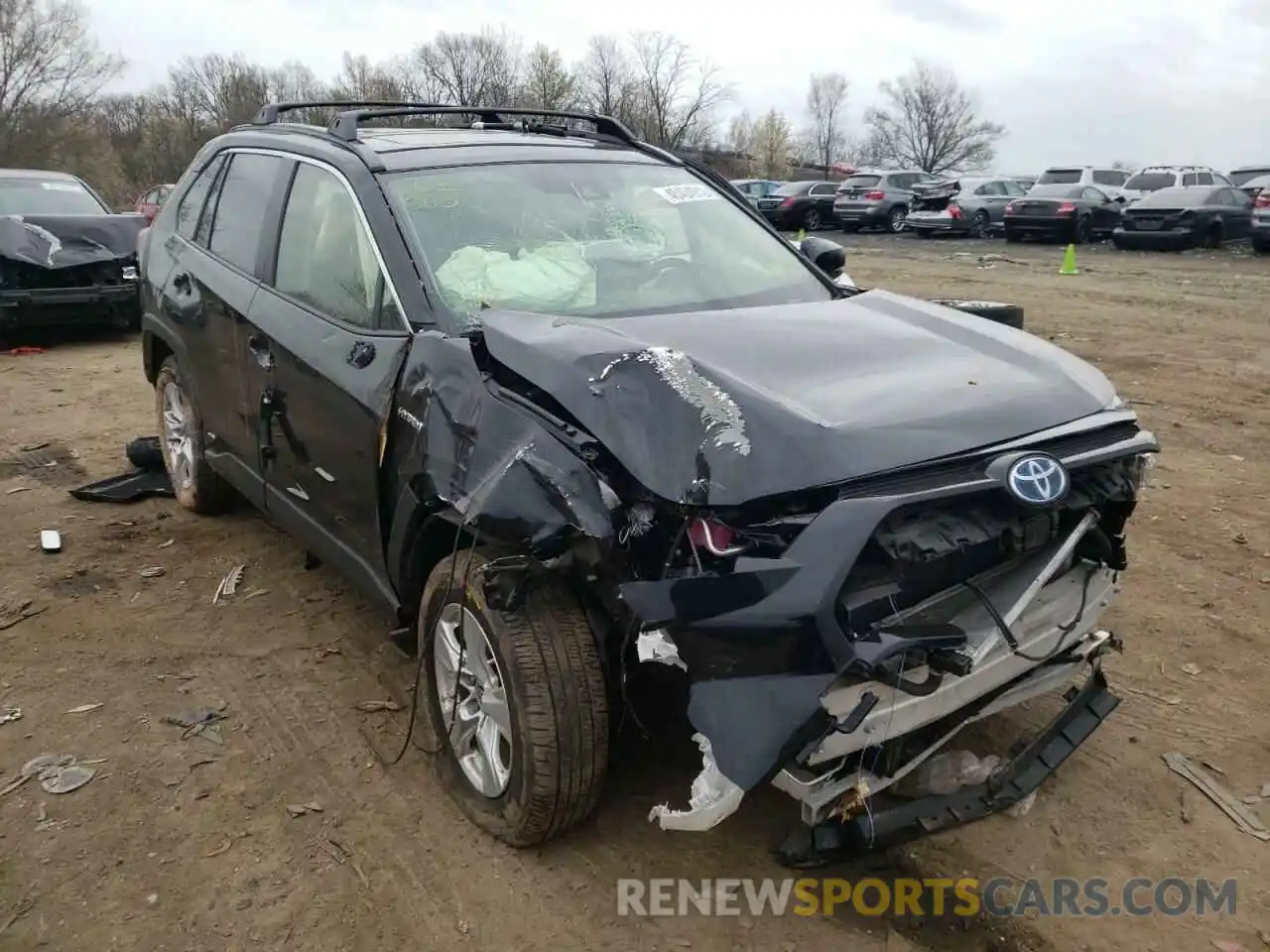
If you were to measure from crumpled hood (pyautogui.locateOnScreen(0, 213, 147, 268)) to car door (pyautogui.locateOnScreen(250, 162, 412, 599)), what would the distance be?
731 centimetres

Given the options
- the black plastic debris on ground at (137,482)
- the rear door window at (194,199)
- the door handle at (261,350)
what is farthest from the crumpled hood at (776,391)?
the black plastic debris on ground at (137,482)

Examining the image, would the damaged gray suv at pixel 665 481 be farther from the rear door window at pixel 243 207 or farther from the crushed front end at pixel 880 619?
the rear door window at pixel 243 207

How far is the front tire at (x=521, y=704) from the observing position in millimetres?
2576

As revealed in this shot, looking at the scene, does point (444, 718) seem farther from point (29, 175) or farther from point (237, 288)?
point (29, 175)

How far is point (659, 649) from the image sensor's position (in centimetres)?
229

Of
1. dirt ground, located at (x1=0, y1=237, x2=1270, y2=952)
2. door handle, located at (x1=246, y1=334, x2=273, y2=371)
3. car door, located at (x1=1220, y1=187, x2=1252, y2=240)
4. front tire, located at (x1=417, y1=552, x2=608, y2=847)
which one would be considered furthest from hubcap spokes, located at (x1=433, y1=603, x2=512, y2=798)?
car door, located at (x1=1220, y1=187, x2=1252, y2=240)

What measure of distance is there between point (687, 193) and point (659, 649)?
2364 millimetres

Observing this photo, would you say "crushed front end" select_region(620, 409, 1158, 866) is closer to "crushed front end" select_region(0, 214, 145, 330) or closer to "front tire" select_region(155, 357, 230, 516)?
"front tire" select_region(155, 357, 230, 516)

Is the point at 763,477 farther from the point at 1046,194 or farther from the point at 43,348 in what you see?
the point at 1046,194

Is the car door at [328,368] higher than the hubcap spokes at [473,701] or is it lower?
higher

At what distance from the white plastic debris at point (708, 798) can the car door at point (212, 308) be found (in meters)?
2.58

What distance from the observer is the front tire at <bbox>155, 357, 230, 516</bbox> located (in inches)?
198

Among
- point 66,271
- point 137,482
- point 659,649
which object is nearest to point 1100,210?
point 66,271

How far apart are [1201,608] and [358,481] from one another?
11.2 feet
